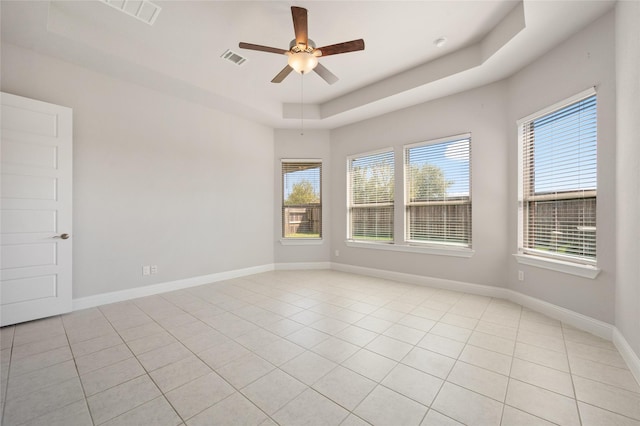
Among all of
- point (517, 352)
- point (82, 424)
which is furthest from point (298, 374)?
point (517, 352)

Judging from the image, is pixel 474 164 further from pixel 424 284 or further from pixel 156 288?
pixel 156 288

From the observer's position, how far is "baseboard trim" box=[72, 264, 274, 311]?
3357 mm

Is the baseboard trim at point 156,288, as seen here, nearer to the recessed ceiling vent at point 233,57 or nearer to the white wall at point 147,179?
the white wall at point 147,179

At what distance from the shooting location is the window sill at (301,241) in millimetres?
5621

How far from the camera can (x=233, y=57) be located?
3504 millimetres

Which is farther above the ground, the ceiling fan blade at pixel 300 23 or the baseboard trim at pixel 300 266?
the ceiling fan blade at pixel 300 23

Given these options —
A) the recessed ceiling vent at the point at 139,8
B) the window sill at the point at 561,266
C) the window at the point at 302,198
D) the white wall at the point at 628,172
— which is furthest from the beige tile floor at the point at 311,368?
the recessed ceiling vent at the point at 139,8

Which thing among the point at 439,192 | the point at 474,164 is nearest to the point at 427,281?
the point at 439,192

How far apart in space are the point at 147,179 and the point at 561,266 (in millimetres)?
5335

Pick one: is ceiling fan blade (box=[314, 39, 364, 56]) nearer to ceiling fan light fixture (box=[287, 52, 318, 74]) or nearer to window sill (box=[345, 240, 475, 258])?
ceiling fan light fixture (box=[287, 52, 318, 74])

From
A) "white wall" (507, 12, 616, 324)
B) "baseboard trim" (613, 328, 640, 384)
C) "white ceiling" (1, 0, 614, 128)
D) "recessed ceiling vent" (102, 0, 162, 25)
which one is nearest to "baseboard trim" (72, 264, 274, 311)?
"white ceiling" (1, 0, 614, 128)

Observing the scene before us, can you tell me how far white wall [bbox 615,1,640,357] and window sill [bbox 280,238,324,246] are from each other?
14.0ft

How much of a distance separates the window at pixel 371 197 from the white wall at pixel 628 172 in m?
2.87

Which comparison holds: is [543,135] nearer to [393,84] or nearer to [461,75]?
[461,75]
